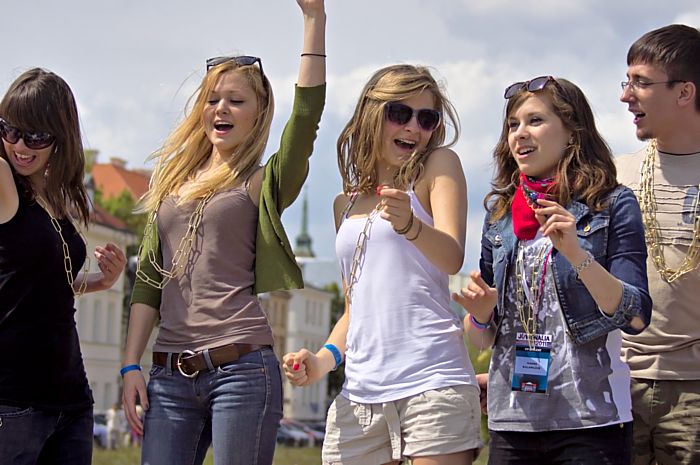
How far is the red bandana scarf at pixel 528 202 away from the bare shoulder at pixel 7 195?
1.93m

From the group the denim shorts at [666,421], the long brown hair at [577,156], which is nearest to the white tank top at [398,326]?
the long brown hair at [577,156]

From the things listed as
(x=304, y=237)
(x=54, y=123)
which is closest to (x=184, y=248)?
(x=54, y=123)

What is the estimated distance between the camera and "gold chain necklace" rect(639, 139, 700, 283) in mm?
4617

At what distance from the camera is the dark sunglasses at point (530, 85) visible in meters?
4.27

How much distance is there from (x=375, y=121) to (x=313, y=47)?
377 mm

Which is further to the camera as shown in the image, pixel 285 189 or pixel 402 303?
pixel 285 189

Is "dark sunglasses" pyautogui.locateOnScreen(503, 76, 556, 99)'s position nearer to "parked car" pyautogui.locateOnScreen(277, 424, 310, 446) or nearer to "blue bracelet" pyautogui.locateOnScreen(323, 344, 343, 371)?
"blue bracelet" pyautogui.locateOnScreen(323, 344, 343, 371)

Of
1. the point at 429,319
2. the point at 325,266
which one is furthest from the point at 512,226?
the point at 325,266

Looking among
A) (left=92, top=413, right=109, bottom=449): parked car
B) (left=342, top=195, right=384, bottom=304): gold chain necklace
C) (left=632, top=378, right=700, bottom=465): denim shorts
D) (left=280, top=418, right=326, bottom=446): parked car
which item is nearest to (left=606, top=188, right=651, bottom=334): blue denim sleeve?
(left=632, top=378, right=700, bottom=465): denim shorts

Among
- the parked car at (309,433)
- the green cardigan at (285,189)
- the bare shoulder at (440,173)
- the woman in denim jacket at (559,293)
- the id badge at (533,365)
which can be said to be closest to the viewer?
the woman in denim jacket at (559,293)

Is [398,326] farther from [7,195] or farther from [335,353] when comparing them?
[7,195]

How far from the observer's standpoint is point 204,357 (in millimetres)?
4484

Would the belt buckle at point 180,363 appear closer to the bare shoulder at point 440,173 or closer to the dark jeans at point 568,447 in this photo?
the bare shoulder at point 440,173

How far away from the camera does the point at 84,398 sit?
4.77 metres
